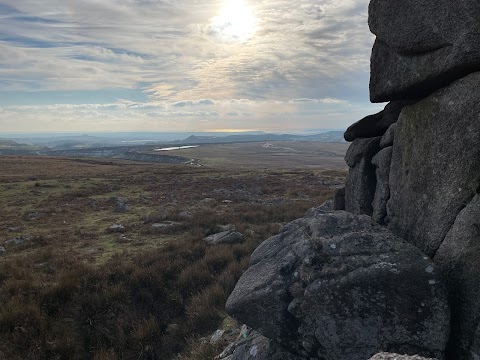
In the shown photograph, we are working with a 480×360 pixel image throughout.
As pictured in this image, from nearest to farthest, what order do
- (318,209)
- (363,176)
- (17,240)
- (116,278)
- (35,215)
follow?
1. (363,176)
2. (116,278)
3. (318,209)
4. (17,240)
5. (35,215)

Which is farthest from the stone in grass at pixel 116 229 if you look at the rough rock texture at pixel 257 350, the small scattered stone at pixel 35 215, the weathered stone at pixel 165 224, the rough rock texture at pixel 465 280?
the rough rock texture at pixel 465 280

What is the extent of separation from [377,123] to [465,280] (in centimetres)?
713

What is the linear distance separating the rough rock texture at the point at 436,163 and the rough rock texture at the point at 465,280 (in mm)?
513

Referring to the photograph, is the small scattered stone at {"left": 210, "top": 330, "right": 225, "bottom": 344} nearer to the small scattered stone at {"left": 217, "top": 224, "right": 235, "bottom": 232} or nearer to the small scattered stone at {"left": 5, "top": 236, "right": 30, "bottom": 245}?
the small scattered stone at {"left": 217, "top": 224, "right": 235, "bottom": 232}

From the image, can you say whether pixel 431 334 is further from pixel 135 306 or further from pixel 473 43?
pixel 135 306

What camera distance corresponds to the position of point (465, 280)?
5.89m

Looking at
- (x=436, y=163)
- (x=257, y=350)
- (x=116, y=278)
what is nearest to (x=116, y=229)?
(x=116, y=278)

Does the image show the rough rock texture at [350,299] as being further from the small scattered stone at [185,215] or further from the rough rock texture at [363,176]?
the small scattered stone at [185,215]

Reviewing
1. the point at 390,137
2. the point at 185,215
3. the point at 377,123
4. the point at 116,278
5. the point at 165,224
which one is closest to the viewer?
the point at 390,137

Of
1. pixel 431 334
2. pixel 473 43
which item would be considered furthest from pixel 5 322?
pixel 473 43

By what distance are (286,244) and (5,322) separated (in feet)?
27.6

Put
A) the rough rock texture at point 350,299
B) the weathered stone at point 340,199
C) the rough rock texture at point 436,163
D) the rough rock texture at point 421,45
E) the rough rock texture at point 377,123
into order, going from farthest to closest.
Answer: the weathered stone at point 340,199, the rough rock texture at point 377,123, the rough rock texture at point 421,45, the rough rock texture at point 436,163, the rough rock texture at point 350,299

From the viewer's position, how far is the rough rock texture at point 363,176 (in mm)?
11141

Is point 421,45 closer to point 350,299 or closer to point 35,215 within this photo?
point 350,299
